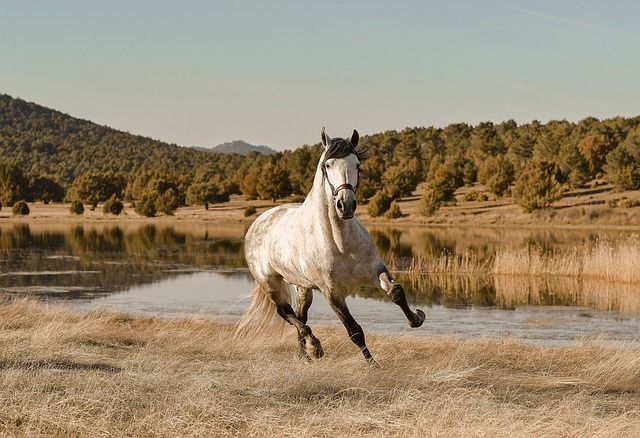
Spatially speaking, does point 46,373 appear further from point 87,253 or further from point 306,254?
point 87,253

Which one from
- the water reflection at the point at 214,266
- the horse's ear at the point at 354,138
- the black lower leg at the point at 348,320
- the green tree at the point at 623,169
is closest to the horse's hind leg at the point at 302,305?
the black lower leg at the point at 348,320

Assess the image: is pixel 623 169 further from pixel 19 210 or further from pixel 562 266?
pixel 19 210

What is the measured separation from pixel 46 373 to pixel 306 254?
119 inches

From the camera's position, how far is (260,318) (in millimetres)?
11641

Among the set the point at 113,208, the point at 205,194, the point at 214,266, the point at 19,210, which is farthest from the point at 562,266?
the point at 19,210

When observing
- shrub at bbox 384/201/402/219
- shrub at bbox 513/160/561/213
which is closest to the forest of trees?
shrub at bbox 513/160/561/213

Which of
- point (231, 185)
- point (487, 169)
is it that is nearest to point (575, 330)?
point (487, 169)

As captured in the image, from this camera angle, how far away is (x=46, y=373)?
8305 mm

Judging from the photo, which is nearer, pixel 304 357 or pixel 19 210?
pixel 304 357

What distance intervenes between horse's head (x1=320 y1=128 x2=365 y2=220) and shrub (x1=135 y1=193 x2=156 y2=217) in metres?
89.1

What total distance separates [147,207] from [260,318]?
8652 centimetres

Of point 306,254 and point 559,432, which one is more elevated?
point 306,254

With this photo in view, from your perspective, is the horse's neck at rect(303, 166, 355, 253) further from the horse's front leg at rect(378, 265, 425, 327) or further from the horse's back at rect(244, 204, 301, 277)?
the horse's back at rect(244, 204, 301, 277)

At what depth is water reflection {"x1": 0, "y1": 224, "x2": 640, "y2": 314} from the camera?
83.7ft
